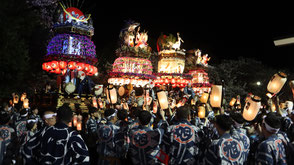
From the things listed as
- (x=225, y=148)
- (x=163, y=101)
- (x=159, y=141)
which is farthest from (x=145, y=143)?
(x=163, y=101)

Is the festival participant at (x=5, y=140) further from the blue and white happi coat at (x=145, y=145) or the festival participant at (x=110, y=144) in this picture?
the blue and white happi coat at (x=145, y=145)

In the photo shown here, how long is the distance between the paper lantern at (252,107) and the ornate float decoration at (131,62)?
67.1 ft

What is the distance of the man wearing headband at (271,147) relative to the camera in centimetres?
354

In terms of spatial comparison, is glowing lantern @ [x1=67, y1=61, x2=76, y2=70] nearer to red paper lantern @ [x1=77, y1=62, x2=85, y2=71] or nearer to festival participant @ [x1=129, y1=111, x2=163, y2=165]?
red paper lantern @ [x1=77, y1=62, x2=85, y2=71]

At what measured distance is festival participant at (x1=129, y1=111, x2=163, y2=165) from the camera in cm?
504

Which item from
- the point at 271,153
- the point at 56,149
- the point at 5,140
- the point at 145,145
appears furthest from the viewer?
the point at 5,140

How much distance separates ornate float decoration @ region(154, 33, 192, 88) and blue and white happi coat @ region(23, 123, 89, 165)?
2585 cm

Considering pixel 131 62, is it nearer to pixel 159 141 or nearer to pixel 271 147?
pixel 159 141

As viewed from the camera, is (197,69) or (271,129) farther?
(197,69)

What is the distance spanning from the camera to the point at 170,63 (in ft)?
101

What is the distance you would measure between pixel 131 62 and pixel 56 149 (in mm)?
23624

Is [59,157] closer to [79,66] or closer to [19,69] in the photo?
[79,66]

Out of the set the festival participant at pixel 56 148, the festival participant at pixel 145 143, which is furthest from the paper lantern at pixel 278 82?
the festival participant at pixel 56 148

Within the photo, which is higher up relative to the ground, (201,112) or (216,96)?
(216,96)
